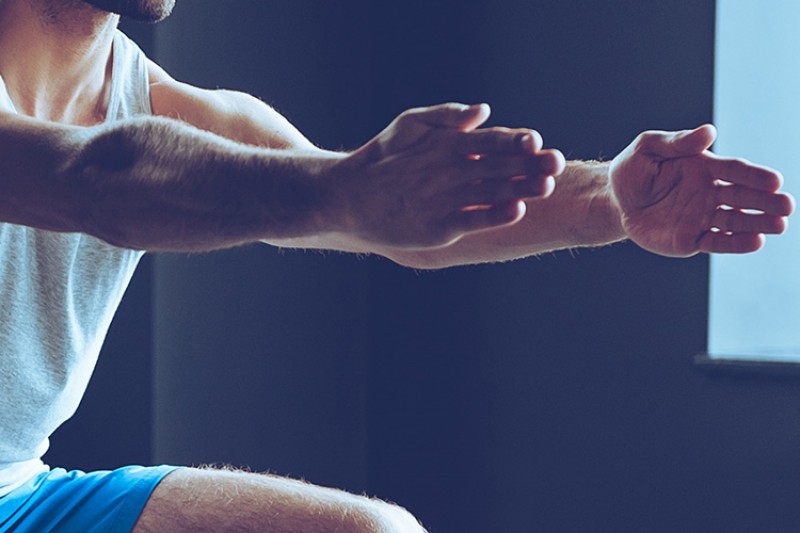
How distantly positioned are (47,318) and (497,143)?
30.5 inches

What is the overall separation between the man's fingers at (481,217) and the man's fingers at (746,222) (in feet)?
1.56

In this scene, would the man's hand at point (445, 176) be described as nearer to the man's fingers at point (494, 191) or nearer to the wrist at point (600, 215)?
the man's fingers at point (494, 191)

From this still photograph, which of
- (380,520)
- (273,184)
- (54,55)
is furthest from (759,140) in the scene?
(273,184)

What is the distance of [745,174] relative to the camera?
3.99ft

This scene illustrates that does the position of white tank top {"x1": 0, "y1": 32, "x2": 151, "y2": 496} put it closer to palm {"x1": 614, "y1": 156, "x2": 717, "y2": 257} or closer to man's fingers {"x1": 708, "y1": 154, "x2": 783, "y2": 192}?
palm {"x1": 614, "y1": 156, "x2": 717, "y2": 257}

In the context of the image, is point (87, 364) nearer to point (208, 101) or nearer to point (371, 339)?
point (208, 101)

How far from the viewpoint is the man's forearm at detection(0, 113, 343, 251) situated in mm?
877

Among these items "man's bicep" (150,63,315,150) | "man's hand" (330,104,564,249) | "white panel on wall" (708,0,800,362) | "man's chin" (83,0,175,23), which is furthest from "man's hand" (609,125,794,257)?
"white panel on wall" (708,0,800,362)

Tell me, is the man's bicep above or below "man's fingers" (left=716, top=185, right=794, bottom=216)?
above

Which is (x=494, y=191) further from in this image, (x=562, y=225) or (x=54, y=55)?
(x=54, y=55)

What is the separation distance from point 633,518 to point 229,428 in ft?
3.29

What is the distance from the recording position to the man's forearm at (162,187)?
A: 877 millimetres

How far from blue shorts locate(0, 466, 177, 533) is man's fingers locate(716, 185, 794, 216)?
84cm

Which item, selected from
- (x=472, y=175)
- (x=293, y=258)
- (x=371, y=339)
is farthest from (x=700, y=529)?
(x=472, y=175)
